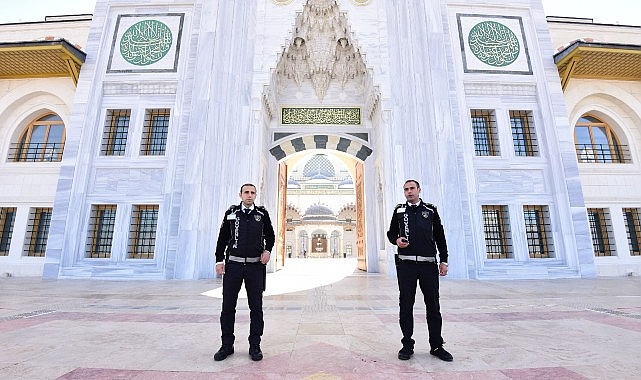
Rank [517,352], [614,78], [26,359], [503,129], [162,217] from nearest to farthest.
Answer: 1. [26,359]
2. [517,352]
3. [162,217]
4. [503,129]
5. [614,78]

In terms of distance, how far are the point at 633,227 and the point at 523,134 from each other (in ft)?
13.8

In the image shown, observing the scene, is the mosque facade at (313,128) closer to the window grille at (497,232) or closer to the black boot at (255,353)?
the window grille at (497,232)

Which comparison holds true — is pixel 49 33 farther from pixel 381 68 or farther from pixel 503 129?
pixel 503 129

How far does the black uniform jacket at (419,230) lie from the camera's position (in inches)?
87.6

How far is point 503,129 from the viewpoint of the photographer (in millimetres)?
8305

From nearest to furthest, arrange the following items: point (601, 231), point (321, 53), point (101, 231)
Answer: point (101, 231)
point (601, 231)
point (321, 53)

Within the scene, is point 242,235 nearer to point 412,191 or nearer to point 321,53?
point 412,191

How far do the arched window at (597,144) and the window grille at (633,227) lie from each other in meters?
1.53

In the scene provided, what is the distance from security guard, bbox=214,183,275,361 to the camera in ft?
7.18

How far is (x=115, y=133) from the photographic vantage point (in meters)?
8.45

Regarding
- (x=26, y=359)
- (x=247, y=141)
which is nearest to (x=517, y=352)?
(x=26, y=359)

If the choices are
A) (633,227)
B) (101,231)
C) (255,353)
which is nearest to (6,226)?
(101,231)

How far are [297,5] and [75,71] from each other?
20.6 feet

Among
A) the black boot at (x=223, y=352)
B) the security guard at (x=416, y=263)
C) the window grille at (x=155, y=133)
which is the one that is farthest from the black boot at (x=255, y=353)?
the window grille at (x=155, y=133)
